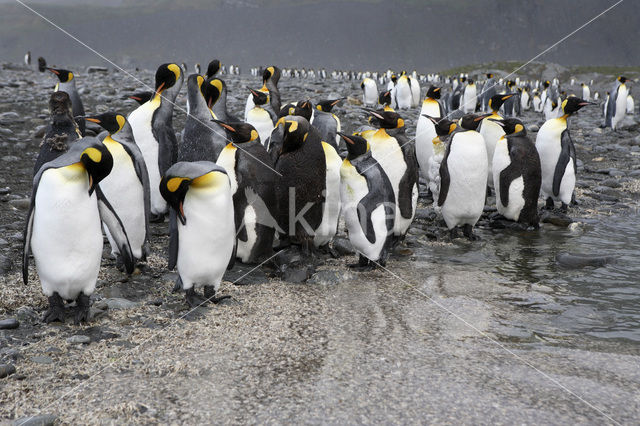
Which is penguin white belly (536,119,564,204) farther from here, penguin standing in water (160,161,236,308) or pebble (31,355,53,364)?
pebble (31,355,53,364)

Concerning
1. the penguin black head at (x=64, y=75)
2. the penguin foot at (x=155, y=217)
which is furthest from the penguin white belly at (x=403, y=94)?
the penguin foot at (x=155, y=217)

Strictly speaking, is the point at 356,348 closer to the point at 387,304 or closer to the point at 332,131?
the point at 387,304

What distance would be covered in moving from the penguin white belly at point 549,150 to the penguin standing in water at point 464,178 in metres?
1.54

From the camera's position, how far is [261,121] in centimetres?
700

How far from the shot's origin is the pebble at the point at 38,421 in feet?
7.38

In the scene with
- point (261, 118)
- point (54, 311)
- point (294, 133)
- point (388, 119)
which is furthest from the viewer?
point (261, 118)

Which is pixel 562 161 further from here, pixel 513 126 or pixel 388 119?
pixel 388 119

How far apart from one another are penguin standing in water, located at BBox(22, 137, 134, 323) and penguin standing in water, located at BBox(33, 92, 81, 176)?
3.48ft

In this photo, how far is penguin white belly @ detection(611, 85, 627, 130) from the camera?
1502cm

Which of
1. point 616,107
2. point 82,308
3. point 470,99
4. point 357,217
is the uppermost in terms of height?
point 470,99

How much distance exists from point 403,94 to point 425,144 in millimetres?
10941

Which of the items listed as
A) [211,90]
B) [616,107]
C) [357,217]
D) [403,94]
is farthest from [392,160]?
[403,94]

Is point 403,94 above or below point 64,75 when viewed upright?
above

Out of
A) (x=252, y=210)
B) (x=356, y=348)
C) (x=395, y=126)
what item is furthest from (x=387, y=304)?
(x=395, y=126)
